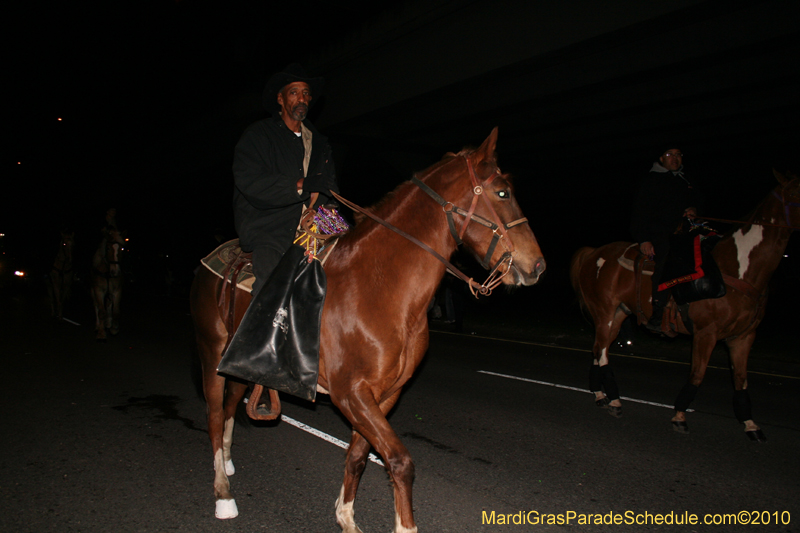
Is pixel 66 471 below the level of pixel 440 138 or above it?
below

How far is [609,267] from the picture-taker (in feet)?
24.7

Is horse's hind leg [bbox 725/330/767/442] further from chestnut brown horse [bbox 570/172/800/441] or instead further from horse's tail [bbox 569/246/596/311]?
horse's tail [bbox 569/246/596/311]

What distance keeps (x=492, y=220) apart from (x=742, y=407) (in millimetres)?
4174

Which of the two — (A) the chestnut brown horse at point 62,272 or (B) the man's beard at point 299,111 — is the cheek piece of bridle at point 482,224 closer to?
(B) the man's beard at point 299,111

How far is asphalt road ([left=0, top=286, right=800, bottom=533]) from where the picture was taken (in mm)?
3705

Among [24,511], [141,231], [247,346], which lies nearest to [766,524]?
[247,346]

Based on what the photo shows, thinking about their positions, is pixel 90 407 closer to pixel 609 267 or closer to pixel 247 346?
pixel 247 346

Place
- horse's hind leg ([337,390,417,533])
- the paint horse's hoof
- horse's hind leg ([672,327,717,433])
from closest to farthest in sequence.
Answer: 1. horse's hind leg ([337,390,417,533])
2. the paint horse's hoof
3. horse's hind leg ([672,327,717,433])

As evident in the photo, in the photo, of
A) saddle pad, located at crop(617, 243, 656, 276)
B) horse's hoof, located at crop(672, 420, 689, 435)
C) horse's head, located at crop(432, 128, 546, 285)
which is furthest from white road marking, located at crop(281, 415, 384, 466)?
saddle pad, located at crop(617, 243, 656, 276)

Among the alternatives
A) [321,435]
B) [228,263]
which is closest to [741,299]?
[321,435]

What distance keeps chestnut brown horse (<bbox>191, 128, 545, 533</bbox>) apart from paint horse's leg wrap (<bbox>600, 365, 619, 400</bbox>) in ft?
12.9

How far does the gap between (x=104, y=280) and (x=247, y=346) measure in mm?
10688

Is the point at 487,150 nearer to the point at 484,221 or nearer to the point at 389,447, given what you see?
the point at 484,221

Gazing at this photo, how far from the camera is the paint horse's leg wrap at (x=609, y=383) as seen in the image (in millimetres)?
6320
